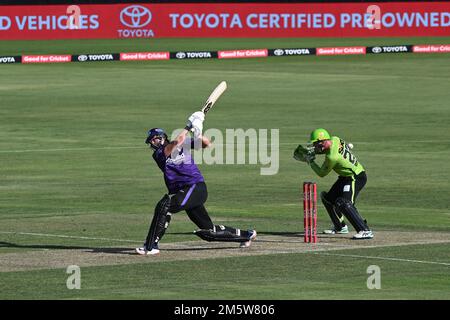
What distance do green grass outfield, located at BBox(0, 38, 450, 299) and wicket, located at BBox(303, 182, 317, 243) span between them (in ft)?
2.06

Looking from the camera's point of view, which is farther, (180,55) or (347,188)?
(180,55)

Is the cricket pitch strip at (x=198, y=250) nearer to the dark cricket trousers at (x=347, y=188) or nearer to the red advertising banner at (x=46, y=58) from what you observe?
the dark cricket trousers at (x=347, y=188)

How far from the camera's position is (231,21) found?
71.9 m

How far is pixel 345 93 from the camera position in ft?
168

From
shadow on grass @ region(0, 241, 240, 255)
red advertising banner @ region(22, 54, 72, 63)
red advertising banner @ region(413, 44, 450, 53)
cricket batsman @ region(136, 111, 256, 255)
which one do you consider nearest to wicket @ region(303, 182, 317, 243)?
shadow on grass @ region(0, 241, 240, 255)

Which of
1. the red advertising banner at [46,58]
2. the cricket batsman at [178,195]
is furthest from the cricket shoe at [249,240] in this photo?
the red advertising banner at [46,58]

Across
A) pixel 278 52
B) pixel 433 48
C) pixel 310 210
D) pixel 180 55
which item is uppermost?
pixel 433 48

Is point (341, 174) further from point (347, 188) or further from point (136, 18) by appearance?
point (136, 18)

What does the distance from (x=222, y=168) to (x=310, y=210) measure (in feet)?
39.3

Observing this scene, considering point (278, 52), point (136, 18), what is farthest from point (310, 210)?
point (136, 18)

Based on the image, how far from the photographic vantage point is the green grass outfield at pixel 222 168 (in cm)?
1800

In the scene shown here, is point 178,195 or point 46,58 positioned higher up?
point 46,58
